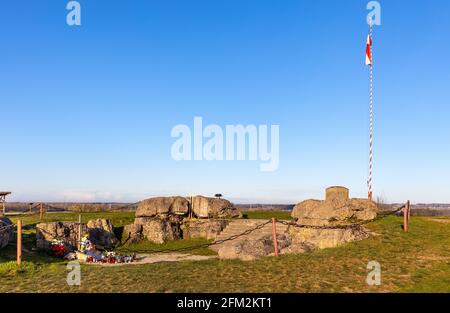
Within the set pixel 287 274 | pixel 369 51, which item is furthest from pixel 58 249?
pixel 369 51

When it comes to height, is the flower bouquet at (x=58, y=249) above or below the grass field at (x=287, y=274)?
below

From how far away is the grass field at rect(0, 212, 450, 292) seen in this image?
11062mm

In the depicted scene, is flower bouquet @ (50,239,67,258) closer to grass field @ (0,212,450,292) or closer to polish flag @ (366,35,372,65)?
grass field @ (0,212,450,292)

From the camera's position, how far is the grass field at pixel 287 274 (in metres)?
11.1

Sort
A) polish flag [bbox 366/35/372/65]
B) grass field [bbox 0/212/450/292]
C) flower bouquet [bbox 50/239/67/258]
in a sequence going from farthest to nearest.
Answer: polish flag [bbox 366/35/372/65] < flower bouquet [bbox 50/239/67/258] < grass field [bbox 0/212/450/292]

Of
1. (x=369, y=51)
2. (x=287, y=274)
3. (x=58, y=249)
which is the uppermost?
(x=369, y=51)

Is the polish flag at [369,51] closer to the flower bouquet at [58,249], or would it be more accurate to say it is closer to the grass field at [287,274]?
the grass field at [287,274]

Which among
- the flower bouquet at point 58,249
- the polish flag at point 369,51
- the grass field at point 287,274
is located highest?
the polish flag at point 369,51

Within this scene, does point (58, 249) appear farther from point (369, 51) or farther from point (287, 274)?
point (369, 51)

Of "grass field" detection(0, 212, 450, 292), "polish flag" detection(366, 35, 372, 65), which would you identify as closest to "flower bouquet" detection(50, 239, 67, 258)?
"grass field" detection(0, 212, 450, 292)

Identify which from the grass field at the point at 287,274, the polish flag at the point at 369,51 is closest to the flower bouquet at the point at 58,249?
the grass field at the point at 287,274

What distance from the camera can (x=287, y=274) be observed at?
498 inches
